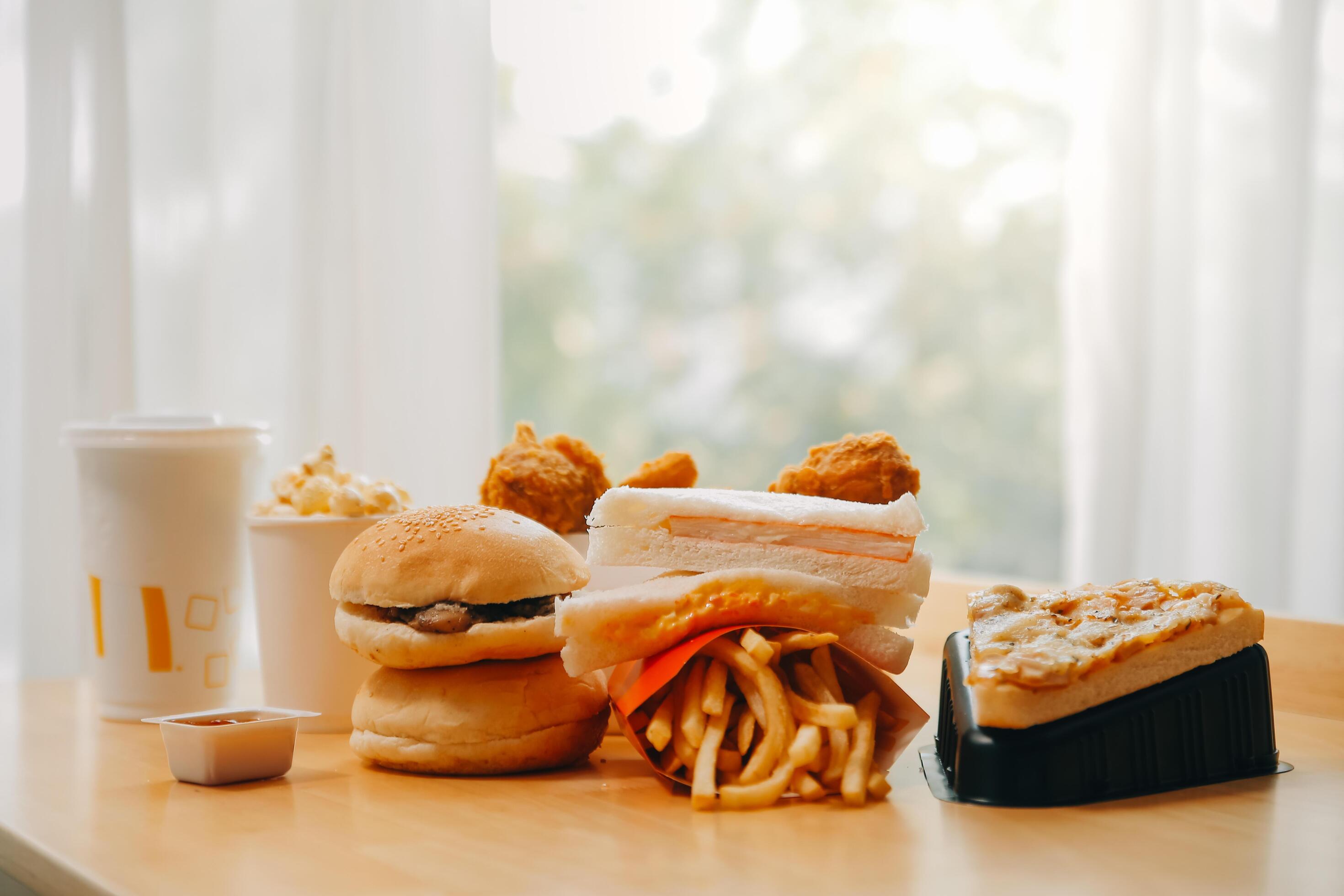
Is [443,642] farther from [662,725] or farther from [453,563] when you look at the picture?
[662,725]

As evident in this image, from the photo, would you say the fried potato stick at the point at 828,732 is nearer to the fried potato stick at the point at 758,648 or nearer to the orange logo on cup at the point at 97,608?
the fried potato stick at the point at 758,648

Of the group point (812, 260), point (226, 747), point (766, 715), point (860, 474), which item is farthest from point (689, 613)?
point (812, 260)

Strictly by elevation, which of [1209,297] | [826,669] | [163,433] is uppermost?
[1209,297]

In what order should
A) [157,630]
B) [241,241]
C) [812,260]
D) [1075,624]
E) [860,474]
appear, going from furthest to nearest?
[812,260] → [241,241] → [157,630] → [860,474] → [1075,624]

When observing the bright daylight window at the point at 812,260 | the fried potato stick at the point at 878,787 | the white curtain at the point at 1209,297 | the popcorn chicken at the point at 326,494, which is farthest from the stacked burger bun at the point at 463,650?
the bright daylight window at the point at 812,260

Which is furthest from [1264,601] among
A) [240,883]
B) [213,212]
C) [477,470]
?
[240,883]

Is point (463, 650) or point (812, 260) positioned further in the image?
point (812, 260)

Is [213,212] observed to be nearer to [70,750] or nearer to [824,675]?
[70,750]

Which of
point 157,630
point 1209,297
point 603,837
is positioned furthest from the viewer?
point 1209,297
